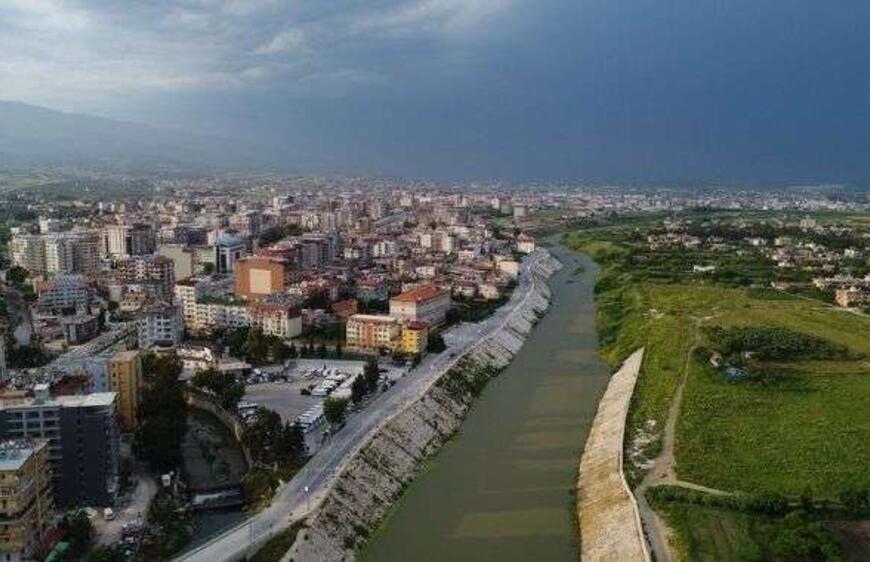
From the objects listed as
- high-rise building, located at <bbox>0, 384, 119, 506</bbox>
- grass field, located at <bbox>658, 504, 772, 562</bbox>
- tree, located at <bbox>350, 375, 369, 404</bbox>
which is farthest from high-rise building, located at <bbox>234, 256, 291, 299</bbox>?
grass field, located at <bbox>658, 504, 772, 562</bbox>

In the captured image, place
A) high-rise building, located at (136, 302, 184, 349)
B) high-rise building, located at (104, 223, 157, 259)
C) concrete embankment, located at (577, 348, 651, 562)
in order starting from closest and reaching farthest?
concrete embankment, located at (577, 348, 651, 562), high-rise building, located at (136, 302, 184, 349), high-rise building, located at (104, 223, 157, 259)

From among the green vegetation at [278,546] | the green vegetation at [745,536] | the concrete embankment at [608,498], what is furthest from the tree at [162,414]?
the green vegetation at [745,536]

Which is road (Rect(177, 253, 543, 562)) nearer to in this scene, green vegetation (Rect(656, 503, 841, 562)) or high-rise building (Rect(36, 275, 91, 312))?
green vegetation (Rect(656, 503, 841, 562))

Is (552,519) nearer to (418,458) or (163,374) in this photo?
(418,458)

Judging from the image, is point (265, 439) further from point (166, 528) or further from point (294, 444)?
point (166, 528)

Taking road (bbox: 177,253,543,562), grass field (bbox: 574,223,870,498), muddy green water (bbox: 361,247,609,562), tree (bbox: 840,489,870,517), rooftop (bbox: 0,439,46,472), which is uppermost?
rooftop (bbox: 0,439,46,472)

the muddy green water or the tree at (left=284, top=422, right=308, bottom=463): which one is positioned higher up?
the tree at (left=284, top=422, right=308, bottom=463)

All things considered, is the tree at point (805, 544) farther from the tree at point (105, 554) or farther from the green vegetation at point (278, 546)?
the tree at point (105, 554)
